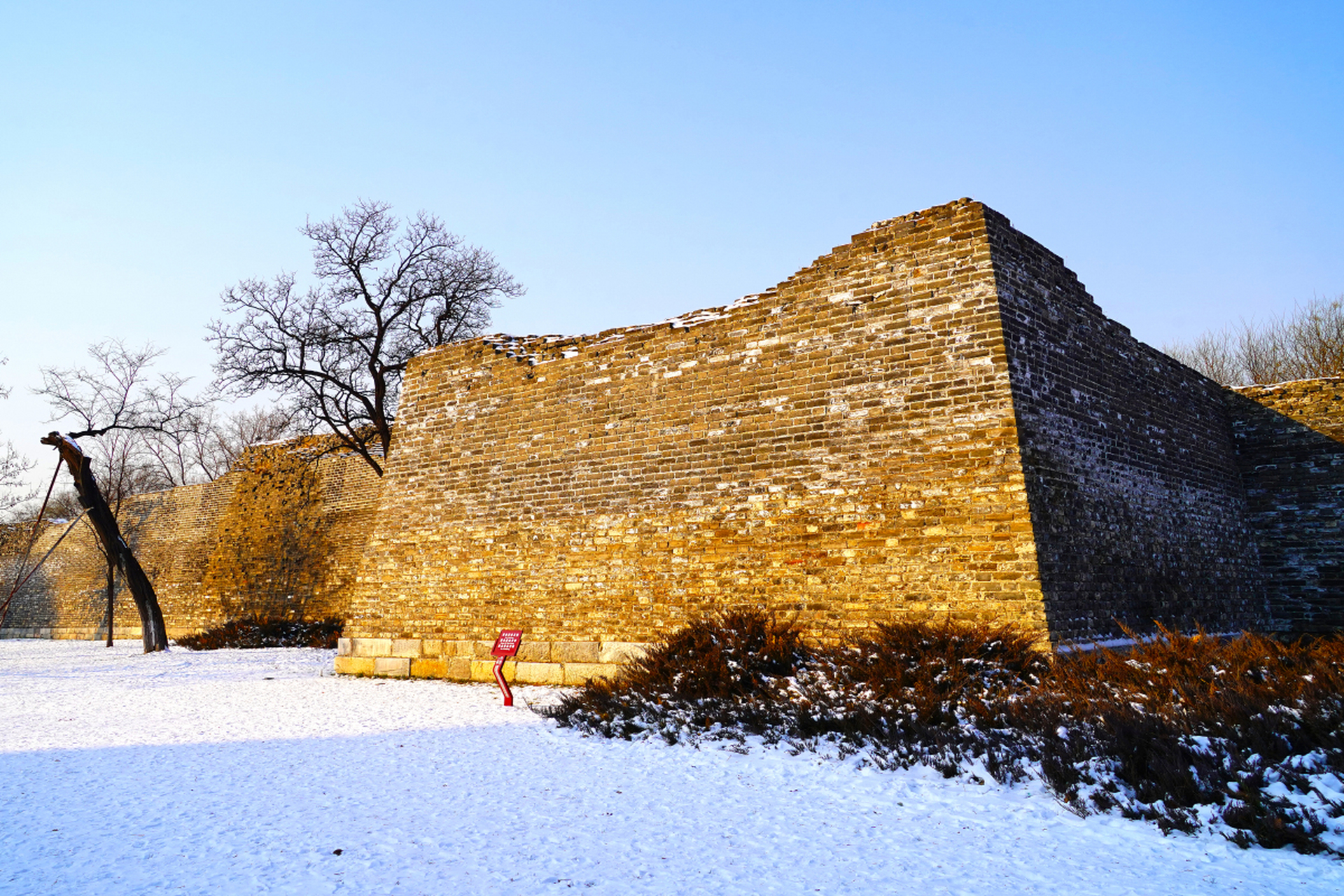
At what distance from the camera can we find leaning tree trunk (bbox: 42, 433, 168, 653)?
18.2 metres

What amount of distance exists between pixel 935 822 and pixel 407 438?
11.6 metres

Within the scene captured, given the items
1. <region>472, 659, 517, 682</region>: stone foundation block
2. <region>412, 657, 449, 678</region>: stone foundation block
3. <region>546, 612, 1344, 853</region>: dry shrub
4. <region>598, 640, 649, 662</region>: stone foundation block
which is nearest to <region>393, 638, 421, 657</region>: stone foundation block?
<region>412, 657, 449, 678</region>: stone foundation block

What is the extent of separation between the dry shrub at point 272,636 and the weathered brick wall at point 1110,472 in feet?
58.1

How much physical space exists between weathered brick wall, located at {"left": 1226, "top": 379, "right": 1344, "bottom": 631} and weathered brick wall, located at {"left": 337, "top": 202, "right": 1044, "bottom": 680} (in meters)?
8.60

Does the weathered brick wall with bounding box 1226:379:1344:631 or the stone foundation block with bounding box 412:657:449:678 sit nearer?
the stone foundation block with bounding box 412:657:449:678

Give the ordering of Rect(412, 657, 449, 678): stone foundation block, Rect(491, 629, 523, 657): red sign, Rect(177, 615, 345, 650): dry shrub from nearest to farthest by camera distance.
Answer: Rect(491, 629, 523, 657): red sign → Rect(412, 657, 449, 678): stone foundation block → Rect(177, 615, 345, 650): dry shrub

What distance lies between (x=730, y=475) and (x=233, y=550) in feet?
67.6

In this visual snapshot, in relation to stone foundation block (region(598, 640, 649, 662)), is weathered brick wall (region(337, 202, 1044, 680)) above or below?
above

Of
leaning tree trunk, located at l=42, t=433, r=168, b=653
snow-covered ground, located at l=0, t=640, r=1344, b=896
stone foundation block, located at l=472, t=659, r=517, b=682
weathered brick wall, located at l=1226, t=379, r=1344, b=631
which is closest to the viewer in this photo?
snow-covered ground, located at l=0, t=640, r=1344, b=896

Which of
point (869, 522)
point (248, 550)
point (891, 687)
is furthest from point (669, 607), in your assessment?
point (248, 550)

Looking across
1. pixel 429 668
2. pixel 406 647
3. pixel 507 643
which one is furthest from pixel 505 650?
pixel 406 647

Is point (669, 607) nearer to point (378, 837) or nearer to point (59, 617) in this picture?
point (378, 837)

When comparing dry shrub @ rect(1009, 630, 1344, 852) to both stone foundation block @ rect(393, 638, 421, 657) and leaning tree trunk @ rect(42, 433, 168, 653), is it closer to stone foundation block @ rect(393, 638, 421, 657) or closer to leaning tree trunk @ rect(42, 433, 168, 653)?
stone foundation block @ rect(393, 638, 421, 657)

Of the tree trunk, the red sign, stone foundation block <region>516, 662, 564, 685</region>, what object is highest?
the tree trunk
